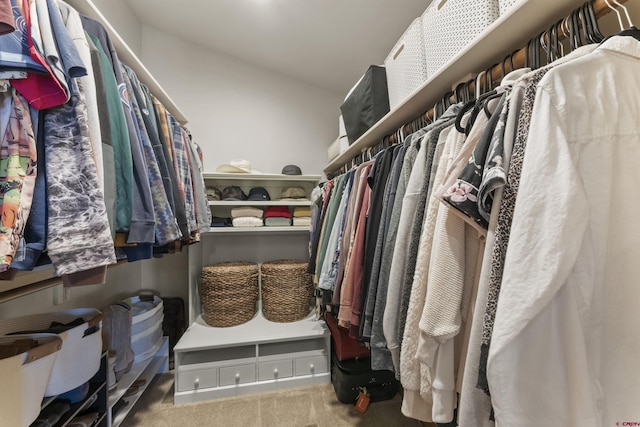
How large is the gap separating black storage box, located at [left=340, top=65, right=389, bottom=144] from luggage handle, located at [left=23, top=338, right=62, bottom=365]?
1.40m

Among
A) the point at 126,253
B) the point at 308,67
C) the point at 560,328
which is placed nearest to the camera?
the point at 560,328

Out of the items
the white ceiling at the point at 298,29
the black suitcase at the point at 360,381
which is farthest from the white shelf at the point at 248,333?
the white ceiling at the point at 298,29

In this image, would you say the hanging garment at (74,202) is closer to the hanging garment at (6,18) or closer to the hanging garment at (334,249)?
the hanging garment at (6,18)

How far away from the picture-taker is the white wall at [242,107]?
2029mm

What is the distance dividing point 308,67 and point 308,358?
214cm

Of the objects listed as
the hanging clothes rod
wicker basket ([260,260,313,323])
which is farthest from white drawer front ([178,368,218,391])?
the hanging clothes rod

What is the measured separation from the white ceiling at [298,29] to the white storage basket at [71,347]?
1784 millimetres

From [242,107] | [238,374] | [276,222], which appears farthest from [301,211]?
[238,374]

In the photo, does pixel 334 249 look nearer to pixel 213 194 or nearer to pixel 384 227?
pixel 384 227

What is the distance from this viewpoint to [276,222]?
1.92 m

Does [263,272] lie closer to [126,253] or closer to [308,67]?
[126,253]

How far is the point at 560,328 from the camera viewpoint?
344mm

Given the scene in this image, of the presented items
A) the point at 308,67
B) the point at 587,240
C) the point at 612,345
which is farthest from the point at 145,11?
the point at 612,345

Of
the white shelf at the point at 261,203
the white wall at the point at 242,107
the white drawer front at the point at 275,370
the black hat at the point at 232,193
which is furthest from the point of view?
the white wall at the point at 242,107
